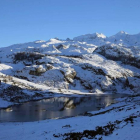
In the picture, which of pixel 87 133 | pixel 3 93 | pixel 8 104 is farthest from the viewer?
pixel 3 93

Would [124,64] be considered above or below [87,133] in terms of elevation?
above

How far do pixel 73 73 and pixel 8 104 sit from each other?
233ft

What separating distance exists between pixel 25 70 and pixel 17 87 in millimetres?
39995

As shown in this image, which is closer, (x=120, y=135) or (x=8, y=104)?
(x=120, y=135)

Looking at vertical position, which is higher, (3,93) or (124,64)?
(124,64)

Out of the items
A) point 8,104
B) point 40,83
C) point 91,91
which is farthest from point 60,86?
point 8,104

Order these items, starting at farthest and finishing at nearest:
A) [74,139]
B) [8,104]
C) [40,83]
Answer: [40,83] → [8,104] → [74,139]

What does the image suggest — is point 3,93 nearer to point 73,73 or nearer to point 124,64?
point 73,73

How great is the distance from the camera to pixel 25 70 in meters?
136

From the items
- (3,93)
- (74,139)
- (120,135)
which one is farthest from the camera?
(3,93)

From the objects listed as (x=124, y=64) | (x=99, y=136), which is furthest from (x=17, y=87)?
(x=124, y=64)

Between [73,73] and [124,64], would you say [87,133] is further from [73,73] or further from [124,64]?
[124,64]

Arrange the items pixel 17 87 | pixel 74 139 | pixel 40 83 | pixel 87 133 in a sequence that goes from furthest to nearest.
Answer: pixel 40 83, pixel 17 87, pixel 87 133, pixel 74 139

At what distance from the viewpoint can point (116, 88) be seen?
138 m
